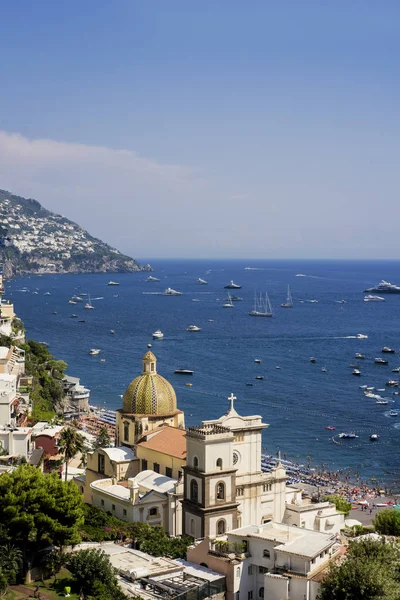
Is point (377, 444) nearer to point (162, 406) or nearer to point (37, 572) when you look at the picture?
point (162, 406)

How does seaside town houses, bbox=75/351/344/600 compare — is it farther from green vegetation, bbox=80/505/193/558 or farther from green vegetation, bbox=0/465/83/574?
green vegetation, bbox=0/465/83/574

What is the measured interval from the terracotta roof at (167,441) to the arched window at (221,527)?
5050mm

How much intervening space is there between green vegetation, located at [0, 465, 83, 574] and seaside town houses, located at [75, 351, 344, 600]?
5.85 metres

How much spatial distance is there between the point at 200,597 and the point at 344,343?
12384 centimetres

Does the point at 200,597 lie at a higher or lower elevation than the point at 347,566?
lower

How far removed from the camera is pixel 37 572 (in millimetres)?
38188

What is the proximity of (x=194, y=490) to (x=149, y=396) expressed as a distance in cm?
1019

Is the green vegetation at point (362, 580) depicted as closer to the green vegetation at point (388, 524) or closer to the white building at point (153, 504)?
the green vegetation at point (388, 524)

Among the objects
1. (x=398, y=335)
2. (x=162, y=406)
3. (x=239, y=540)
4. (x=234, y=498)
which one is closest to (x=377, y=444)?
(x=162, y=406)

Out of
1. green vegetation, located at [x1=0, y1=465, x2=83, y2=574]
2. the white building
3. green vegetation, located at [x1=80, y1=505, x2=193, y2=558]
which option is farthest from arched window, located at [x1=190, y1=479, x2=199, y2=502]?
green vegetation, located at [x1=0, y1=465, x2=83, y2=574]

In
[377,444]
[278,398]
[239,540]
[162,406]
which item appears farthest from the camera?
[278,398]

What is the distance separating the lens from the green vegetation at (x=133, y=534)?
133 ft

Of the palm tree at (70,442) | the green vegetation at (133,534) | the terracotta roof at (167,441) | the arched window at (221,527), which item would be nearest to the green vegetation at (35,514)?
the green vegetation at (133,534)

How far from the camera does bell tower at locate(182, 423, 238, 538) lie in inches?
1678
